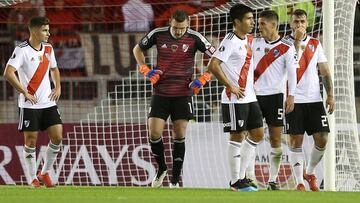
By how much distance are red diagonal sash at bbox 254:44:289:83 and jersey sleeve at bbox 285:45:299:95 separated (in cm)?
11

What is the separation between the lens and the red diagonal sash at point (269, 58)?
41.4 feet

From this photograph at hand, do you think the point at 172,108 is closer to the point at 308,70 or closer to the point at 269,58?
the point at 269,58

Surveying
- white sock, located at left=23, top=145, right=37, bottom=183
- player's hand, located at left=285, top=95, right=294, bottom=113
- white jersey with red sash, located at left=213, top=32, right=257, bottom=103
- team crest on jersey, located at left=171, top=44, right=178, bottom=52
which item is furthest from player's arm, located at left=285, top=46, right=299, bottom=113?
white sock, located at left=23, top=145, right=37, bottom=183

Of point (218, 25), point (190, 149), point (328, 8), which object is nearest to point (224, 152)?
point (190, 149)

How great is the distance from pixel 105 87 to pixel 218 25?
2.47 m

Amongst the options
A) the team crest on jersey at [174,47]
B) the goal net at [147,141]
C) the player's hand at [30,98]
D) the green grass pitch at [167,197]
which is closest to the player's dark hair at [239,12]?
the team crest on jersey at [174,47]

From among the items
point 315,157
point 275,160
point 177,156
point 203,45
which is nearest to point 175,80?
point 203,45

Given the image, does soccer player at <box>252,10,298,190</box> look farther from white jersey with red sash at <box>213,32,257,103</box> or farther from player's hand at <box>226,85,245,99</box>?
player's hand at <box>226,85,245,99</box>

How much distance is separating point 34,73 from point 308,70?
10.2 ft

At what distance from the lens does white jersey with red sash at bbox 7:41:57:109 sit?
12.5 metres

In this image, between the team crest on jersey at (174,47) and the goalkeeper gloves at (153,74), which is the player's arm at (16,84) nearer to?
the goalkeeper gloves at (153,74)

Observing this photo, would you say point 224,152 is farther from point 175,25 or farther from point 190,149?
point 175,25

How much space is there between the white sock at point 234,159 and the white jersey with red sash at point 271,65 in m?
1.34

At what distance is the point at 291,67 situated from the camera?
12367 mm
